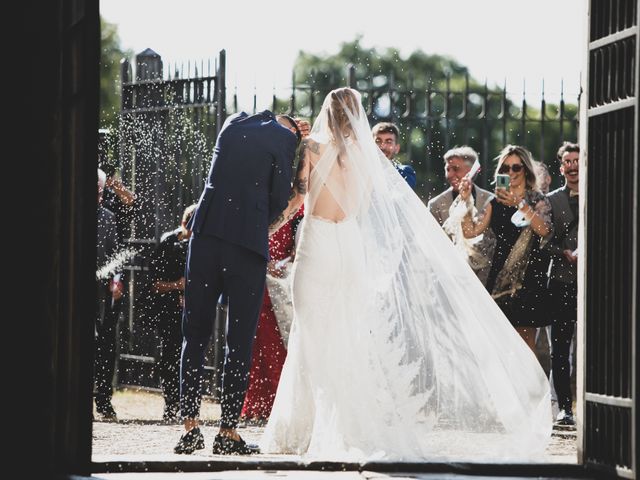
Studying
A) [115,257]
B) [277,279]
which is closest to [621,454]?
[277,279]

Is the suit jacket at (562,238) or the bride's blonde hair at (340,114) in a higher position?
→ the bride's blonde hair at (340,114)

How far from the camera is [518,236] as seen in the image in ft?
32.8

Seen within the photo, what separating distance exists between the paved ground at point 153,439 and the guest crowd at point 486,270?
17.8 inches

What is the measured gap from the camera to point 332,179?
317 inches

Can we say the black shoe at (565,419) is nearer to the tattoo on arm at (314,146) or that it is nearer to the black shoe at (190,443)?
the tattoo on arm at (314,146)

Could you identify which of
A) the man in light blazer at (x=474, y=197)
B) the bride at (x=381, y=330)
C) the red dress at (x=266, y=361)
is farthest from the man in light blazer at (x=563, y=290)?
the red dress at (x=266, y=361)

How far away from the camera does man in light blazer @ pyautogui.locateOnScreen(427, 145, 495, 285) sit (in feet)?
33.0

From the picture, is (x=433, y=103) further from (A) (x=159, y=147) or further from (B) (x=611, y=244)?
(B) (x=611, y=244)

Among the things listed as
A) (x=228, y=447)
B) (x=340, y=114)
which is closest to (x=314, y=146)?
(x=340, y=114)

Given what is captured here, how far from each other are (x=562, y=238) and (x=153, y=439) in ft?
11.0

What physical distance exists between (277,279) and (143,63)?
3.68 m

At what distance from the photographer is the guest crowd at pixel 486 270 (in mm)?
9828

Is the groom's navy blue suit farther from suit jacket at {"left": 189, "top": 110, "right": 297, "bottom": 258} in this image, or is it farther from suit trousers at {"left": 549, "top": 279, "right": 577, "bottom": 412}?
suit trousers at {"left": 549, "top": 279, "right": 577, "bottom": 412}

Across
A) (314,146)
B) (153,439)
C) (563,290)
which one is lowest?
(153,439)
